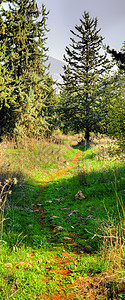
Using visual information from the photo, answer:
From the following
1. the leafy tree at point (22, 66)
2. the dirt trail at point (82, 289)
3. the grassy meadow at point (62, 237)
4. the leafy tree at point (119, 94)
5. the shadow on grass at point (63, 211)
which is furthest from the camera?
the leafy tree at point (22, 66)

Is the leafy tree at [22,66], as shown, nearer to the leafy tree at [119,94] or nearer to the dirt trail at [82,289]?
the leafy tree at [119,94]

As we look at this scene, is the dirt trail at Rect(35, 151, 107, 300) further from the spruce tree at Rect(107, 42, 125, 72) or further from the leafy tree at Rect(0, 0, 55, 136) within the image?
the leafy tree at Rect(0, 0, 55, 136)

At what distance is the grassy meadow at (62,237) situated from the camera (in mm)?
2979

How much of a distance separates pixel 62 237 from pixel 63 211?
5.29 feet

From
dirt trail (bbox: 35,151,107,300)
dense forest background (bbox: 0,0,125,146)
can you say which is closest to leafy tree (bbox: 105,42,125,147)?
dense forest background (bbox: 0,0,125,146)

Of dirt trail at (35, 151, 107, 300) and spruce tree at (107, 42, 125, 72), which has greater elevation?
spruce tree at (107, 42, 125, 72)

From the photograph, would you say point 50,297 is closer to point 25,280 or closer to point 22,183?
point 25,280

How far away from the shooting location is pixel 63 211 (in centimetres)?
633

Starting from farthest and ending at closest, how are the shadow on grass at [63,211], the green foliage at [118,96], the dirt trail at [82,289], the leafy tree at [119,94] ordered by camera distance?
the green foliage at [118,96]
the leafy tree at [119,94]
the shadow on grass at [63,211]
the dirt trail at [82,289]

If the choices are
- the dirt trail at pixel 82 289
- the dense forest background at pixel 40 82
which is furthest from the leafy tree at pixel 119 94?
the dirt trail at pixel 82 289

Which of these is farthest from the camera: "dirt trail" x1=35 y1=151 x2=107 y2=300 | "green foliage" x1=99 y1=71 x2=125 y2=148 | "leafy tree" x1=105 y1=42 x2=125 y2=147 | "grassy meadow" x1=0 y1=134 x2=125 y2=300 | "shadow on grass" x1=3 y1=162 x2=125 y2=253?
"green foliage" x1=99 y1=71 x2=125 y2=148

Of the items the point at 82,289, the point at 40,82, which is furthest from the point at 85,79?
the point at 82,289

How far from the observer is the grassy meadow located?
9.77ft

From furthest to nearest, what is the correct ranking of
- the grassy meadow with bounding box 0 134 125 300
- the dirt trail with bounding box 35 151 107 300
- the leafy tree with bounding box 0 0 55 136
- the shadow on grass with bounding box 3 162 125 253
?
the leafy tree with bounding box 0 0 55 136, the shadow on grass with bounding box 3 162 125 253, the grassy meadow with bounding box 0 134 125 300, the dirt trail with bounding box 35 151 107 300
